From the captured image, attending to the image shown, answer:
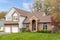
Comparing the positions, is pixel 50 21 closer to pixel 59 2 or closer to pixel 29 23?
pixel 29 23

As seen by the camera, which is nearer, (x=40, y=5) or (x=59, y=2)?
(x=59, y=2)

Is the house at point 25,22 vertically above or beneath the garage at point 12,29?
above

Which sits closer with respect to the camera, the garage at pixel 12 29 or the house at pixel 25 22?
the house at pixel 25 22

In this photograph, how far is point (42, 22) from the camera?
135ft

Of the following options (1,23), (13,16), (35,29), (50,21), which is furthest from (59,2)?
(1,23)

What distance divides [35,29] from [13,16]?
780cm

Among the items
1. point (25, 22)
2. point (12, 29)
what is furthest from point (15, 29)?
point (25, 22)

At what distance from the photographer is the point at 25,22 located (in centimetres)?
4306

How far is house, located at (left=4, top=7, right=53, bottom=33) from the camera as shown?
40938 mm

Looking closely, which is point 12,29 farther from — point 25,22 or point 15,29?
point 25,22

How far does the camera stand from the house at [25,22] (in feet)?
134

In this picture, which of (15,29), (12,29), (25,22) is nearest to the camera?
(25,22)

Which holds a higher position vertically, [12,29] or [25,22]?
[25,22]

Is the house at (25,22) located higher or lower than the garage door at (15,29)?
higher
